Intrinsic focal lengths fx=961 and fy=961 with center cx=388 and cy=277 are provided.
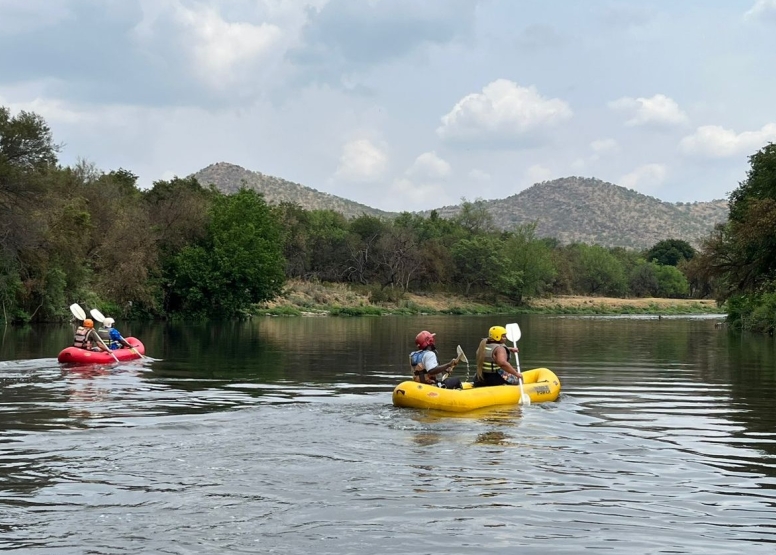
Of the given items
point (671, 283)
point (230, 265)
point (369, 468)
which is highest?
point (671, 283)

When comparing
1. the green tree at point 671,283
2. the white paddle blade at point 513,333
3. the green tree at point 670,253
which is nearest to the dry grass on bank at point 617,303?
the green tree at point 671,283

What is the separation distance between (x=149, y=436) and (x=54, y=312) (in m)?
39.0

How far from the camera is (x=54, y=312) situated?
49719mm

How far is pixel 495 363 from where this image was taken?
57.9 ft

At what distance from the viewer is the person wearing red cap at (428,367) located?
17.2 metres

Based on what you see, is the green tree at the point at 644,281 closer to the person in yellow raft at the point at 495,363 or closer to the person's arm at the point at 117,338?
the person's arm at the point at 117,338

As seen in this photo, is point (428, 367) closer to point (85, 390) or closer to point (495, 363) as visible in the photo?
point (495, 363)

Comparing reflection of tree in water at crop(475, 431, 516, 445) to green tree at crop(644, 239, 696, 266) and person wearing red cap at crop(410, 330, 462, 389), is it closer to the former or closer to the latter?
person wearing red cap at crop(410, 330, 462, 389)

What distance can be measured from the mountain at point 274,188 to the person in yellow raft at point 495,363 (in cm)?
15366

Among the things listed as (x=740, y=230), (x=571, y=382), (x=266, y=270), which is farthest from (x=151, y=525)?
(x=266, y=270)

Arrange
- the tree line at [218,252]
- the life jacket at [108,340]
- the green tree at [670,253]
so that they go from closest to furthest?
the life jacket at [108,340], the tree line at [218,252], the green tree at [670,253]

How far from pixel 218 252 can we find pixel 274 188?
115 meters

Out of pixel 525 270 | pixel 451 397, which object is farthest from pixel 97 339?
pixel 525 270

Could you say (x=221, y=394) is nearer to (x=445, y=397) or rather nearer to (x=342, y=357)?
(x=445, y=397)
